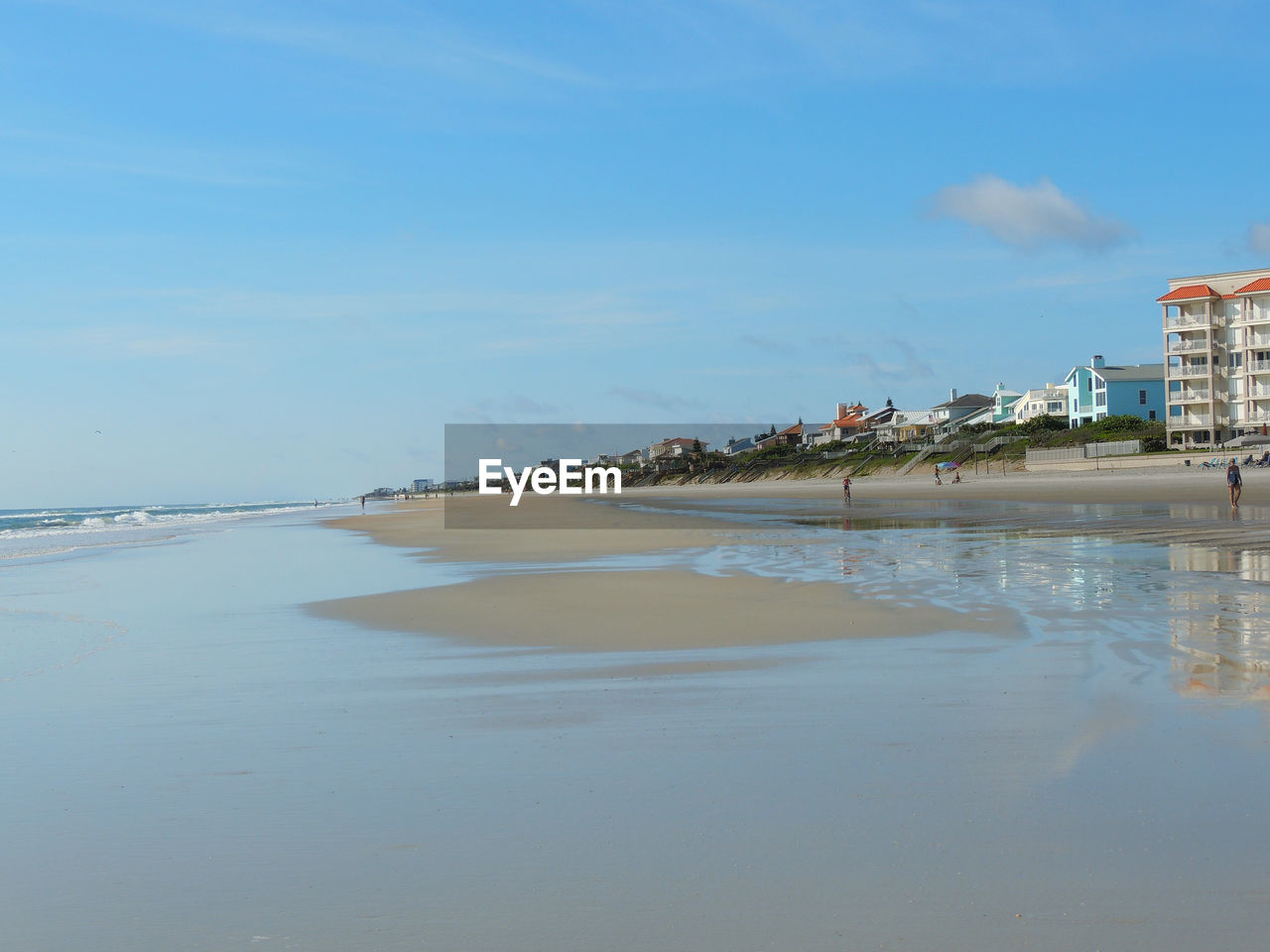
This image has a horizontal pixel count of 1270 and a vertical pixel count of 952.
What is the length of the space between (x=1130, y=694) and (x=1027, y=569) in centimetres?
823

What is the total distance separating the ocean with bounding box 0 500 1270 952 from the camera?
334 cm

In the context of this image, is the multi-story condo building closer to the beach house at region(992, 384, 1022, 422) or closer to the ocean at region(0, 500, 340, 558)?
the beach house at region(992, 384, 1022, 422)

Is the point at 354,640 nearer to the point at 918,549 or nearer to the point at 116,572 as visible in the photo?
the point at 918,549

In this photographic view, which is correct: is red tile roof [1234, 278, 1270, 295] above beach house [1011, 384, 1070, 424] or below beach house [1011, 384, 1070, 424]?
above

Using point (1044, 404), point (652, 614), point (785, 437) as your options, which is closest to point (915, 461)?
point (1044, 404)

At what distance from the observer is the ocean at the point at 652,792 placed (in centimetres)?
334

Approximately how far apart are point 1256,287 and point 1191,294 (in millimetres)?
3898

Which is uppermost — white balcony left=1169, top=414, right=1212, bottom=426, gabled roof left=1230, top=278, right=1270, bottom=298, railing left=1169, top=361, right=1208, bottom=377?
gabled roof left=1230, top=278, right=1270, bottom=298

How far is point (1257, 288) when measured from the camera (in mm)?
60250

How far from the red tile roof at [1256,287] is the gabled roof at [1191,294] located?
5.75ft

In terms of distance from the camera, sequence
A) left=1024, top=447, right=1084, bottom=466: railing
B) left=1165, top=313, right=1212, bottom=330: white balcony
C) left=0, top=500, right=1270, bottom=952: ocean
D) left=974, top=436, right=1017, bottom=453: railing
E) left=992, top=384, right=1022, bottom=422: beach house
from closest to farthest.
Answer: left=0, top=500, right=1270, bottom=952: ocean → left=1024, top=447, right=1084, bottom=466: railing → left=1165, top=313, right=1212, bottom=330: white balcony → left=974, top=436, right=1017, bottom=453: railing → left=992, top=384, right=1022, bottom=422: beach house

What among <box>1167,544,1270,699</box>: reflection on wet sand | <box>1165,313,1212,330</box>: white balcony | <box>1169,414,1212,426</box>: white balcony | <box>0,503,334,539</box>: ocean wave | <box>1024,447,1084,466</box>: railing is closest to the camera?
<box>1167,544,1270,699</box>: reflection on wet sand

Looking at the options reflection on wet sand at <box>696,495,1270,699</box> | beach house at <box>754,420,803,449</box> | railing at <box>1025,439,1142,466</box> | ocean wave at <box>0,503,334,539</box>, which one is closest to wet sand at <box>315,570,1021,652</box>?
reflection on wet sand at <box>696,495,1270,699</box>

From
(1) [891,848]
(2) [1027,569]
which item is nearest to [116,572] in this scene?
(2) [1027,569]
